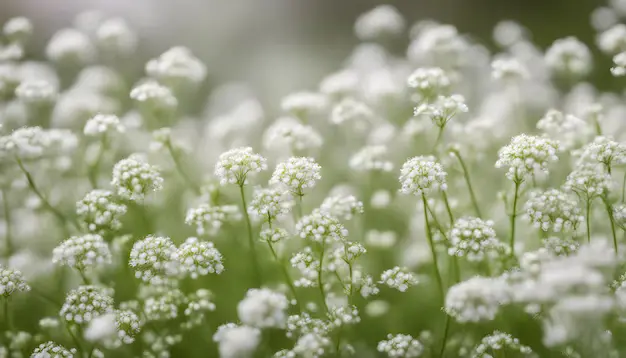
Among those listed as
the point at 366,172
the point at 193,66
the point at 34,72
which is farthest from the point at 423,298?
the point at 34,72

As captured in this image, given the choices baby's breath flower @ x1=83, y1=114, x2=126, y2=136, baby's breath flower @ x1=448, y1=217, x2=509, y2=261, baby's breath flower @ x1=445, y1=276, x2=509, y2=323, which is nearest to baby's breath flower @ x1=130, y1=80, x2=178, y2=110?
baby's breath flower @ x1=83, y1=114, x2=126, y2=136

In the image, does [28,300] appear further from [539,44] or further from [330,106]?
[539,44]

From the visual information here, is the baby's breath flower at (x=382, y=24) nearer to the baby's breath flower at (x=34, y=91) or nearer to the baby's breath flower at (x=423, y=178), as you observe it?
the baby's breath flower at (x=423, y=178)

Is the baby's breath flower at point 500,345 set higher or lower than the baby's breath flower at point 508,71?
lower

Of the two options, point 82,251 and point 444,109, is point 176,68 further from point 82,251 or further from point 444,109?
point 444,109

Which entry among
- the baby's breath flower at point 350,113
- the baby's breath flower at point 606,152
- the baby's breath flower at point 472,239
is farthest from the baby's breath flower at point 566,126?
the baby's breath flower at point 350,113
